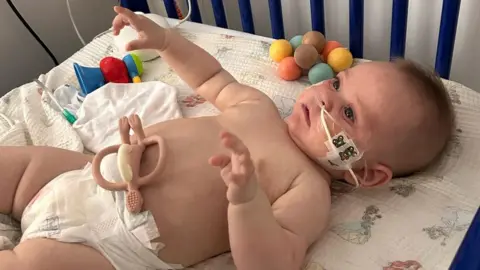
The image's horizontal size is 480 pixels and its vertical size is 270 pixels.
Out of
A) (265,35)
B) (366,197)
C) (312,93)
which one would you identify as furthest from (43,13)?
(366,197)

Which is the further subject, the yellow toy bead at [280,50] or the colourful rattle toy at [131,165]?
the yellow toy bead at [280,50]

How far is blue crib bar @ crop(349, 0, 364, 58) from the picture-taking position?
1.30 m

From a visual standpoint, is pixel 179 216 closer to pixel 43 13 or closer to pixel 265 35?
pixel 265 35

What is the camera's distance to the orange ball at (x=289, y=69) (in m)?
1.33

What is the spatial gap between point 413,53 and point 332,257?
23.4 inches

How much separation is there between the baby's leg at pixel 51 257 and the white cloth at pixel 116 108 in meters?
0.33

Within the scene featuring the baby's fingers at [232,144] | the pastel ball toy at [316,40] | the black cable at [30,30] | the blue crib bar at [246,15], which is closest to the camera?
the baby's fingers at [232,144]

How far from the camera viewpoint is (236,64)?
1.42 metres

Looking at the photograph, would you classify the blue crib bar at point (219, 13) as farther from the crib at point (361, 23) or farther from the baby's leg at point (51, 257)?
the baby's leg at point (51, 257)

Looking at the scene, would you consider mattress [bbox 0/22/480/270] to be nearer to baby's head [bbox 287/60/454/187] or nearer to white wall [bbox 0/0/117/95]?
baby's head [bbox 287/60/454/187]

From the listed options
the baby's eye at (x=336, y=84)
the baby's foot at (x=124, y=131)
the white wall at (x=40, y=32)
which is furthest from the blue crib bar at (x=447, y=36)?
the white wall at (x=40, y=32)

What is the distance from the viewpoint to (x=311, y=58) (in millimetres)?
1305

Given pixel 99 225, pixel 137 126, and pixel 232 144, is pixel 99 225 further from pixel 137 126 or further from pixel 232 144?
pixel 232 144

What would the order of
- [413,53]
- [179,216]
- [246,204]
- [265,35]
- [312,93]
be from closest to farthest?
[246,204] < [179,216] < [312,93] < [413,53] < [265,35]
